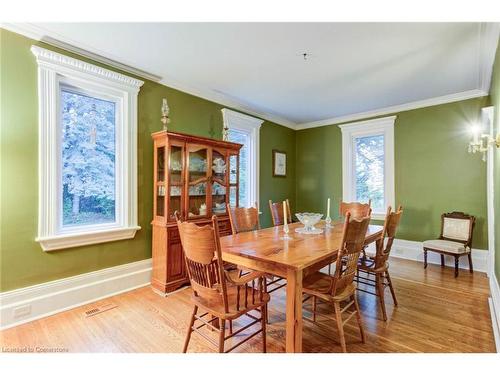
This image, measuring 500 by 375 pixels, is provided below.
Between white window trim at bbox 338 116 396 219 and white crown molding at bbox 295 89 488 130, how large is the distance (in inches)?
4.5

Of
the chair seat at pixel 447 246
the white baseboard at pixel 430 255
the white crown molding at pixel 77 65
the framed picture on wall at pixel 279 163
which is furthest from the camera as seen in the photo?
the framed picture on wall at pixel 279 163

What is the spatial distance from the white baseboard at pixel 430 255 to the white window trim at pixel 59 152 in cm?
400

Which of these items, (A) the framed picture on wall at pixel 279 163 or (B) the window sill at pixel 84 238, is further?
(A) the framed picture on wall at pixel 279 163

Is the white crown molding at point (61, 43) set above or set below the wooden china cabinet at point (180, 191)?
above

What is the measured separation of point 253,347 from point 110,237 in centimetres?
187

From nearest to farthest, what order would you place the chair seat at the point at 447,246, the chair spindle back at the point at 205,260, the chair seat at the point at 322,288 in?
the chair spindle back at the point at 205,260
the chair seat at the point at 322,288
the chair seat at the point at 447,246

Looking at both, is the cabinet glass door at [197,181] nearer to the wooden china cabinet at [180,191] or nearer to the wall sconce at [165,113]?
the wooden china cabinet at [180,191]

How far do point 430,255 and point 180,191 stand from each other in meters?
3.83

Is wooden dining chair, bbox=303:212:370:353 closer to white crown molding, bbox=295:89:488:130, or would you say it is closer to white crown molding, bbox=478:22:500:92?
white crown molding, bbox=478:22:500:92

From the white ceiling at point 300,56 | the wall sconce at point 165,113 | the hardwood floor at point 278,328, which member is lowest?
the hardwood floor at point 278,328

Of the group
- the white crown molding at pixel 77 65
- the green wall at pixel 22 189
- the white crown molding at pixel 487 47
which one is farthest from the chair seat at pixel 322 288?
the white crown molding at pixel 77 65

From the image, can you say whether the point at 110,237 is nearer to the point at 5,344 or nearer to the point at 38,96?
the point at 5,344

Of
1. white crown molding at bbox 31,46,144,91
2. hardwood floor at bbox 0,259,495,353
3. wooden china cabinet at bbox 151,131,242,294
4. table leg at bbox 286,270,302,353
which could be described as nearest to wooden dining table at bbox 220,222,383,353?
table leg at bbox 286,270,302,353

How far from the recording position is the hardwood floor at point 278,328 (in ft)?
6.14
